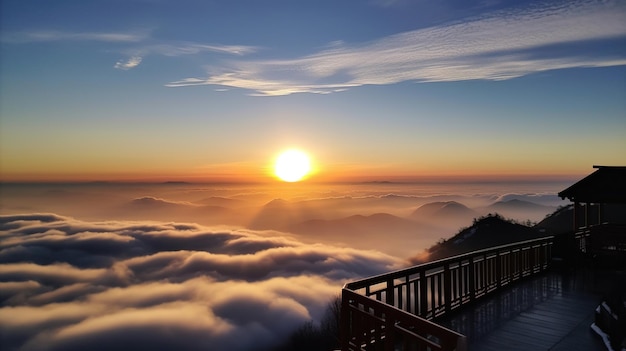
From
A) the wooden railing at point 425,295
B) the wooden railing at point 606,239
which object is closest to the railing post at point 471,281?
the wooden railing at point 425,295

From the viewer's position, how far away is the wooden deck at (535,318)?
6539mm

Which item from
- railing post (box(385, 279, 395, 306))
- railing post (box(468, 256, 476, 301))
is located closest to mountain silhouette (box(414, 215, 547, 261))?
railing post (box(468, 256, 476, 301))

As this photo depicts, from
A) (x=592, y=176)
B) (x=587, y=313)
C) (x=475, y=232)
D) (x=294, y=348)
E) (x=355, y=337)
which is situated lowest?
(x=294, y=348)

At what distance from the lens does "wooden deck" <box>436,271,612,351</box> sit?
21.5 feet

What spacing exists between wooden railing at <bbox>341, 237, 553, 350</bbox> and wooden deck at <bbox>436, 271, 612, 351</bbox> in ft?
1.12

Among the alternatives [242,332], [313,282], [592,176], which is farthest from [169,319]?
[592,176]

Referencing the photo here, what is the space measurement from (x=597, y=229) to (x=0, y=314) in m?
215

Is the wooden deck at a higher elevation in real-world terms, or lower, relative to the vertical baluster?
lower

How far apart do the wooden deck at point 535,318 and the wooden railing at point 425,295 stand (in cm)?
34

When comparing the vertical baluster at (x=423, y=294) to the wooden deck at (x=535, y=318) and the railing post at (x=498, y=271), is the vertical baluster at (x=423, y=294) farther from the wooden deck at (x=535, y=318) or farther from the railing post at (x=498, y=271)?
the railing post at (x=498, y=271)

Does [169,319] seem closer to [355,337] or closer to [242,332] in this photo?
[242,332]

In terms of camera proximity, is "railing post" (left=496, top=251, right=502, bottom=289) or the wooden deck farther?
"railing post" (left=496, top=251, right=502, bottom=289)

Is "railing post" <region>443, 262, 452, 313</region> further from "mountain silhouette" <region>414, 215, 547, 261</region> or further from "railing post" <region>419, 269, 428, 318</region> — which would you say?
"mountain silhouette" <region>414, 215, 547, 261</region>

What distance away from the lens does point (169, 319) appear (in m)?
158
